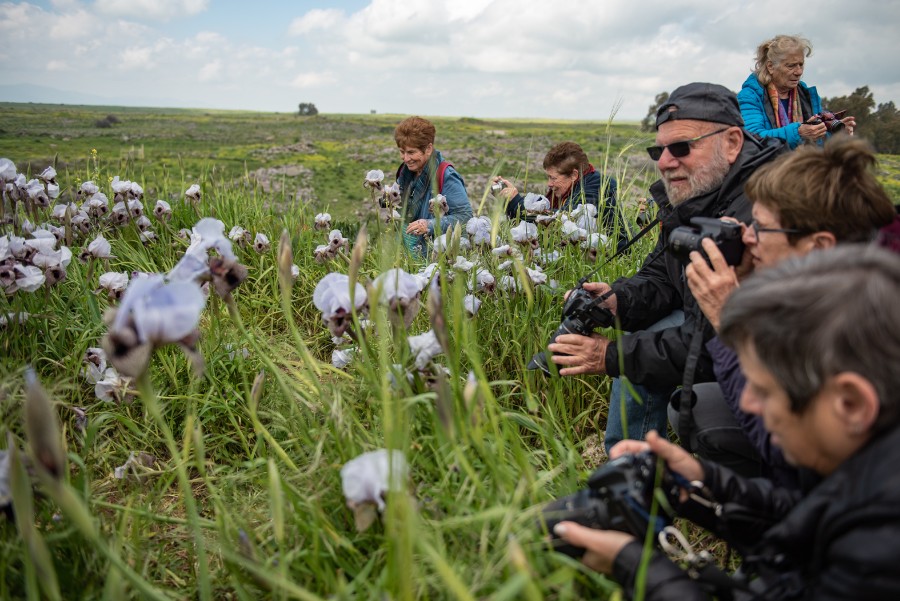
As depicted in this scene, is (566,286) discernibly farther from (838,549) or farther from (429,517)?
(838,549)

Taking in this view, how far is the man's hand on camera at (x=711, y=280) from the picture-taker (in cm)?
183

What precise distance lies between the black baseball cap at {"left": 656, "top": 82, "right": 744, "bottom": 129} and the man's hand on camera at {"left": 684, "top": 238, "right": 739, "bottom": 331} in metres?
0.86

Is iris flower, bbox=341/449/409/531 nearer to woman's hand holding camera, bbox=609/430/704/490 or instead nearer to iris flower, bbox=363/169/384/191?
Answer: woman's hand holding camera, bbox=609/430/704/490

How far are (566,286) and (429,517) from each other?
179 cm

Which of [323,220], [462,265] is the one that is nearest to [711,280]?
[462,265]

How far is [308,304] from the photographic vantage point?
3770 mm

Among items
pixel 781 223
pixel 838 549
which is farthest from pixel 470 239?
pixel 838 549

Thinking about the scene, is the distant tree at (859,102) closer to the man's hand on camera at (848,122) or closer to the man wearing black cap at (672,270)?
the man's hand on camera at (848,122)

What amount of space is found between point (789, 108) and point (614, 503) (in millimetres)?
4048

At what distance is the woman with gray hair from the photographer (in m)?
3.88

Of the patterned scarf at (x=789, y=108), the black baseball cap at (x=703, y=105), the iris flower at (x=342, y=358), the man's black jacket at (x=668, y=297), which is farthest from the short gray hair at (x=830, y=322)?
the patterned scarf at (x=789, y=108)

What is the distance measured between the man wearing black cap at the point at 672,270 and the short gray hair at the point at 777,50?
1.82m

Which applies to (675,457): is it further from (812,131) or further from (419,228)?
(812,131)

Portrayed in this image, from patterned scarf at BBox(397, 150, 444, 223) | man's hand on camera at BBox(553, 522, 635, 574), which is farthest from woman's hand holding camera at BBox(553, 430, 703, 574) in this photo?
patterned scarf at BBox(397, 150, 444, 223)
